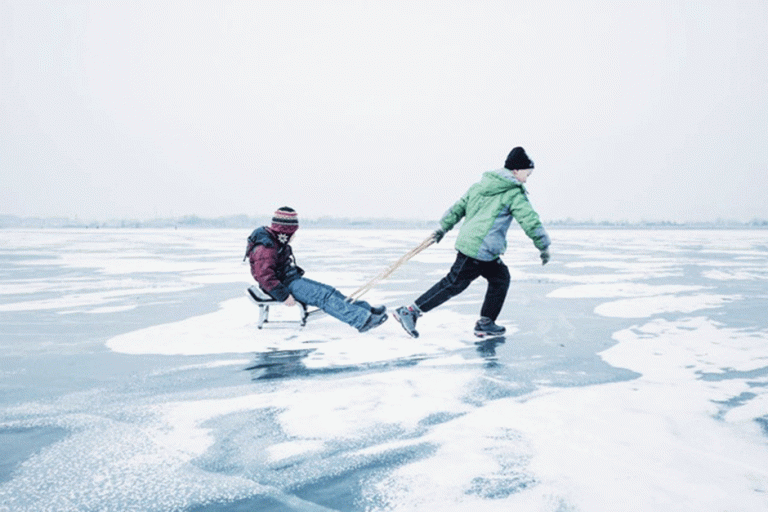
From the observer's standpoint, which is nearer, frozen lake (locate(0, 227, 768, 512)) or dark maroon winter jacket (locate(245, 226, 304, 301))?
frozen lake (locate(0, 227, 768, 512))

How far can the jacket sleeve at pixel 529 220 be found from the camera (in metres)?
Result: 4.87

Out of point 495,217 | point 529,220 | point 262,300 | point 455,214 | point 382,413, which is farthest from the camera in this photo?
point 455,214

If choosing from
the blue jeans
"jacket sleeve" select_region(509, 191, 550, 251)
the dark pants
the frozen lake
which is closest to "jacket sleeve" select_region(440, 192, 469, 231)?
the dark pants

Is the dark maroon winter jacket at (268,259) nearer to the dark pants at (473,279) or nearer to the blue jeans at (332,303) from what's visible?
the blue jeans at (332,303)

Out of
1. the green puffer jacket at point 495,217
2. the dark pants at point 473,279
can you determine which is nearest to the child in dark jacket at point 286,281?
the dark pants at point 473,279

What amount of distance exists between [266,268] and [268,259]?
8cm

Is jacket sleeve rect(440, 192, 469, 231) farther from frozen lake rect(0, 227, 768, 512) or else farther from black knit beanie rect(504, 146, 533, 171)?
frozen lake rect(0, 227, 768, 512)

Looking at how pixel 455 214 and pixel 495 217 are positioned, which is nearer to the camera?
pixel 495 217

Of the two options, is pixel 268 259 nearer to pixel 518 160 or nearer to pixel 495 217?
pixel 495 217

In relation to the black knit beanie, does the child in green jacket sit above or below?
below

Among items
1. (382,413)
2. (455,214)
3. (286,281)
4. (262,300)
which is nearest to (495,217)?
(455,214)

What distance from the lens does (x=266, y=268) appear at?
491 centimetres

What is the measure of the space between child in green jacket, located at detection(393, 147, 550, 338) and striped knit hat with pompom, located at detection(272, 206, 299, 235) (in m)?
1.27

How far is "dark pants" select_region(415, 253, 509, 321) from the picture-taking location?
5.13m
